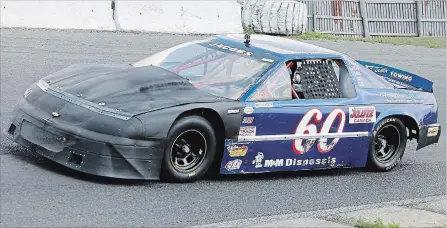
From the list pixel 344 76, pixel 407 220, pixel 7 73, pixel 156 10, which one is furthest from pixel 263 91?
pixel 156 10

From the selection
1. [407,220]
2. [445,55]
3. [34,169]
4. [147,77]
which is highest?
[147,77]

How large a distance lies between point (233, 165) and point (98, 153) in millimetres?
1363

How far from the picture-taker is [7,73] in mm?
12211

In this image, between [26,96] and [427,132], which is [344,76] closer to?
[427,132]

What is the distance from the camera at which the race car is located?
24.7 feet

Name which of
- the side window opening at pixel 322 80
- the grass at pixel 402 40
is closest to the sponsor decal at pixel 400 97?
the side window opening at pixel 322 80

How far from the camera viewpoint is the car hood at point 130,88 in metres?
7.79

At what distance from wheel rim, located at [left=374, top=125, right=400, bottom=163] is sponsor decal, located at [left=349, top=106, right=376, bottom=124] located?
14.1 inches

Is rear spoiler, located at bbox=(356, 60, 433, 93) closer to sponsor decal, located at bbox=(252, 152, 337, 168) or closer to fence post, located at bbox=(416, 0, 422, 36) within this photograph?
sponsor decal, located at bbox=(252, 152, 337, 168)

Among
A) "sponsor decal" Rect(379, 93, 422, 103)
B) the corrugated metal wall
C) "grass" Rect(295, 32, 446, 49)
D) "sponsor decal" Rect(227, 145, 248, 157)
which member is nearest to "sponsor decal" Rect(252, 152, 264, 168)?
"sponsor decal" Rect(227, 145, 248, 157)

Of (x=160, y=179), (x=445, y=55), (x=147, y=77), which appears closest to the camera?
(x=160, y=179)

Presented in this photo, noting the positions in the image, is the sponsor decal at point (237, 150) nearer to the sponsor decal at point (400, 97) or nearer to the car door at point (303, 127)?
the car door at point (303, 127)

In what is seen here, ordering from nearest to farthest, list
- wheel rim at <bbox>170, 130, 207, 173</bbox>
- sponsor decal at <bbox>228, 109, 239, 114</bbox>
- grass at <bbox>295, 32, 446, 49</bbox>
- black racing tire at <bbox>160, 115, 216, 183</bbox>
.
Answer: black racing tire at <bbox>160, 115, 216, 183</bbox> → wheel rim at <bbox>170, 130, 207, 173</bbox> → sponsor decal at <bbox>228, 109, 239, 114</bbox> → grass at <bbox>295, 32, 446, 49</bbox>

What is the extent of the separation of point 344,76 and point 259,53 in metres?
0.99
